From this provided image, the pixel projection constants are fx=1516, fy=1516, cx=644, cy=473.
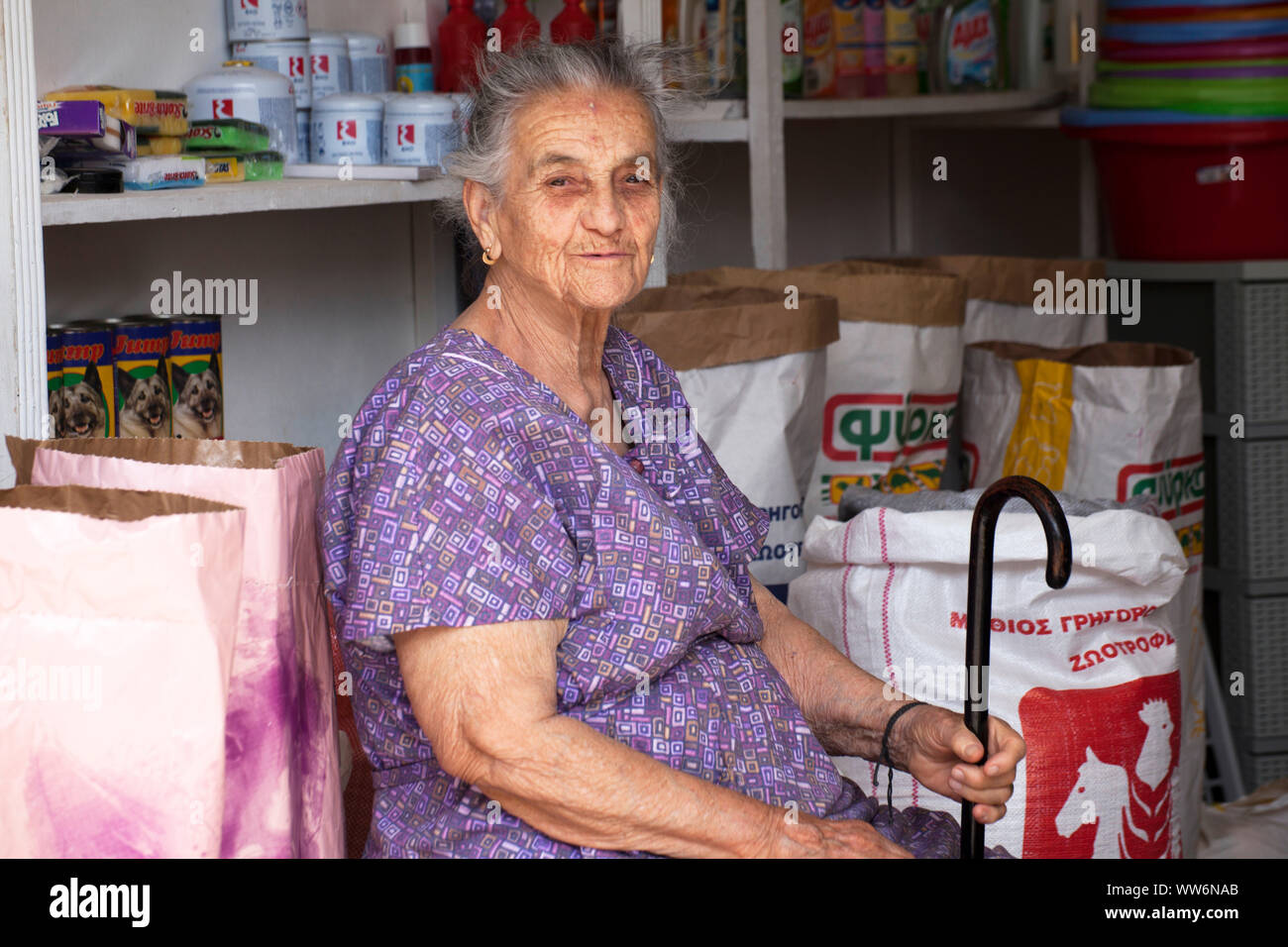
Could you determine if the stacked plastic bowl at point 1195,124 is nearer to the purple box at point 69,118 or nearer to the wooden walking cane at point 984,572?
the wooden walking cane at point 984,572

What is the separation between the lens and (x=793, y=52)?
284 centimetres

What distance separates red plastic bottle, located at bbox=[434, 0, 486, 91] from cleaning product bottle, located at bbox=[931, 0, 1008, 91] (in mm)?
1081

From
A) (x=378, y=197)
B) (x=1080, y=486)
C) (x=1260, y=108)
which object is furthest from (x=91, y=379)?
(x=1260, y=108)

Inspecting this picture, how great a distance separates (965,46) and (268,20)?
4.97 ft

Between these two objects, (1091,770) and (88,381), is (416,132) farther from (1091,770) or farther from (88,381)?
(1091,770)

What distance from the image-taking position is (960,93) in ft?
9.93

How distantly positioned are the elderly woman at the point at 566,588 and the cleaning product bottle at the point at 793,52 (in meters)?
1.31

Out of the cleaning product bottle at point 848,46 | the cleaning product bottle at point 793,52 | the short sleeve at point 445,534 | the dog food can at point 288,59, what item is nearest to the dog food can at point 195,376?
the dog food can at point 288,59

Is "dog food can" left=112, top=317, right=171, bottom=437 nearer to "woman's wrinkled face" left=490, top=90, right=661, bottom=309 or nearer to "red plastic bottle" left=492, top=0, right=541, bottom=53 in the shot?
"woman's wrinkled face" left=490, top=90, right=661, bottom=309

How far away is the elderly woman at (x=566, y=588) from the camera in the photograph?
1.25 m

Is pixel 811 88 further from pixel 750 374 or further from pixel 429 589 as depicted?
pixel 429 589

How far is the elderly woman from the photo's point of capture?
1.25 metres

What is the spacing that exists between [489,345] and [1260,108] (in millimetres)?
1673

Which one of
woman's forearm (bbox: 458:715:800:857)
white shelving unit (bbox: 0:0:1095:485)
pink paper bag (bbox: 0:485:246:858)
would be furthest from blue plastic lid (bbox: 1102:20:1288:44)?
pink paper bag (bbox: 0:485:246:858)
